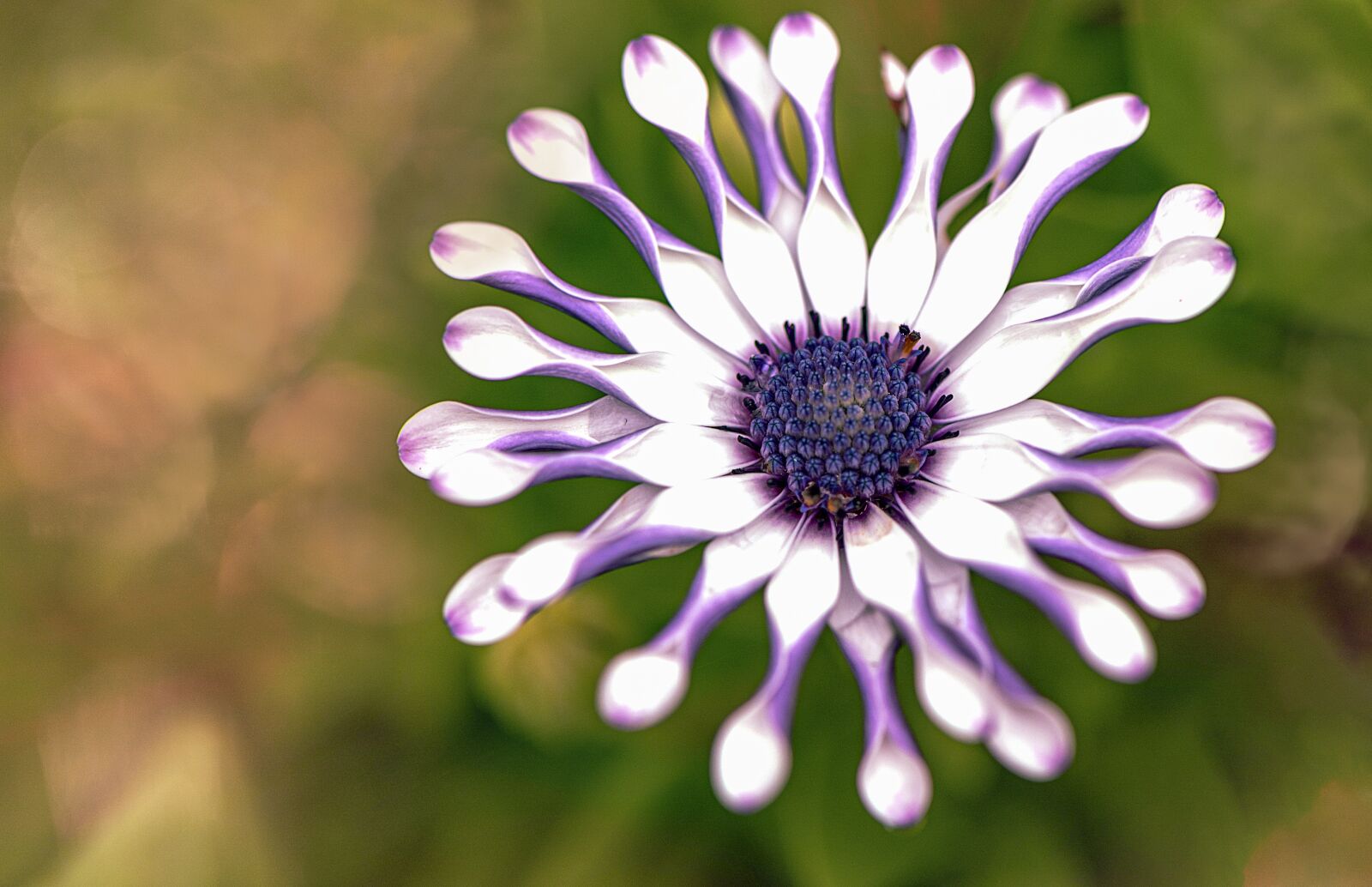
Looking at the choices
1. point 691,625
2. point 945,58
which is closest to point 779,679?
point 691,625

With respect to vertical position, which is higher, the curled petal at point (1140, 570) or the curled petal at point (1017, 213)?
the curled petal at point (1017, 213)

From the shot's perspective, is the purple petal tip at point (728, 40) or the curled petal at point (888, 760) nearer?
the curled petal at point (888, 760)

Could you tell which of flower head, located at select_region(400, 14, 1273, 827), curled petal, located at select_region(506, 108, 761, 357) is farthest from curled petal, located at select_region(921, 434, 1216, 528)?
curled petal, located at select_region(506, 108, 761, 357)

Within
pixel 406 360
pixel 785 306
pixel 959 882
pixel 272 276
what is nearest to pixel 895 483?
pixel 785 306

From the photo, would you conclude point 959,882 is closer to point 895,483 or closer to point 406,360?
point 895,483

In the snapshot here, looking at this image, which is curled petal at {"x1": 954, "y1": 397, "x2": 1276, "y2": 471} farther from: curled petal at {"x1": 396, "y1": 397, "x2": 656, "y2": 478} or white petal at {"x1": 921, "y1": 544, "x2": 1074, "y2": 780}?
curled petal at {"x1": 396, "y1": 397, "x2": 656, "y2": 478}

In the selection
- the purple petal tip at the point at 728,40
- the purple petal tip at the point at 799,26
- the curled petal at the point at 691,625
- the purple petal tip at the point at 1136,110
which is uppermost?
the purple petal tip at the point at 728,40


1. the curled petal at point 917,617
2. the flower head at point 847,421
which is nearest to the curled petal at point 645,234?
the flower head at point 847,421

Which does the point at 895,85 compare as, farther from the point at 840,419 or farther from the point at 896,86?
the point at 840,419

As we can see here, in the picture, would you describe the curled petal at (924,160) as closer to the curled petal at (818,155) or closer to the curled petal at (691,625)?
the curled petal at (818,155)
